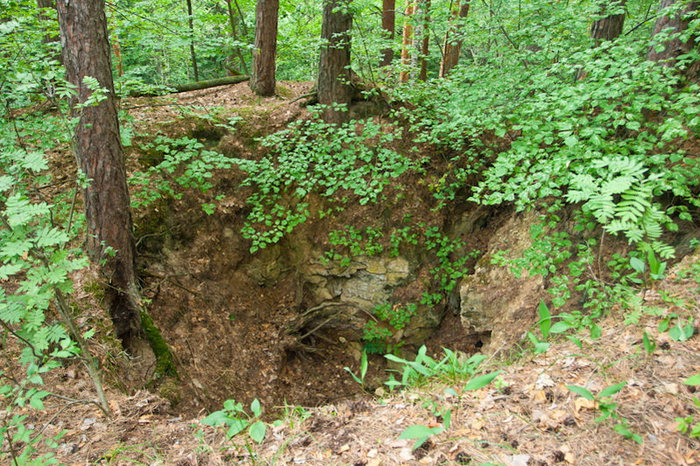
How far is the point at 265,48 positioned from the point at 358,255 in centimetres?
448

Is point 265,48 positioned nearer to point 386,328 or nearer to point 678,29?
point 386,328

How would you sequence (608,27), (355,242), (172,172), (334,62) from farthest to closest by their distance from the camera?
1. (355,242)
2. (334,62)
3. (172,172)
4. (608,27)

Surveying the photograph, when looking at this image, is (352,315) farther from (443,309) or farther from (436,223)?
(436,223)

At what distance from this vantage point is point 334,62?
648 cm

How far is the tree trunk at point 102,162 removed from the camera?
3508 millimetres

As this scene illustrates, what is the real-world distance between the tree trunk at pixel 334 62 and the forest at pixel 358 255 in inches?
1.8

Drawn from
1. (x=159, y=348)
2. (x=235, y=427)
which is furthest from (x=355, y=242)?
(x=235, y=427)

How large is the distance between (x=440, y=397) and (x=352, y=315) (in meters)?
4.53

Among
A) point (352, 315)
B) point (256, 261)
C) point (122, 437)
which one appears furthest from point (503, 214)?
point (122, 437)

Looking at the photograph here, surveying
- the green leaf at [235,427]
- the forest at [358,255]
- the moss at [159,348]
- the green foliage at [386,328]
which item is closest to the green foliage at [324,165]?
the forest at [358,255]

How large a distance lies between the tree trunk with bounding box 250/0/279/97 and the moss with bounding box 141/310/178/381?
5.02 meters

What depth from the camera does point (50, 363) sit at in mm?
2127

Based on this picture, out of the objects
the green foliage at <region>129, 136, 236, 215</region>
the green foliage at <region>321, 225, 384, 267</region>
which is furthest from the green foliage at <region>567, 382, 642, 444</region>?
the green foliage at <region>321, 225, 384, 267</region>

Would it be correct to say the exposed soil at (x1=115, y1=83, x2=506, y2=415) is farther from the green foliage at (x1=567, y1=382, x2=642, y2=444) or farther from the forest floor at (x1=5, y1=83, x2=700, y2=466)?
the green foliage at (x1=567, y1=382, x2=642, y2=444)
